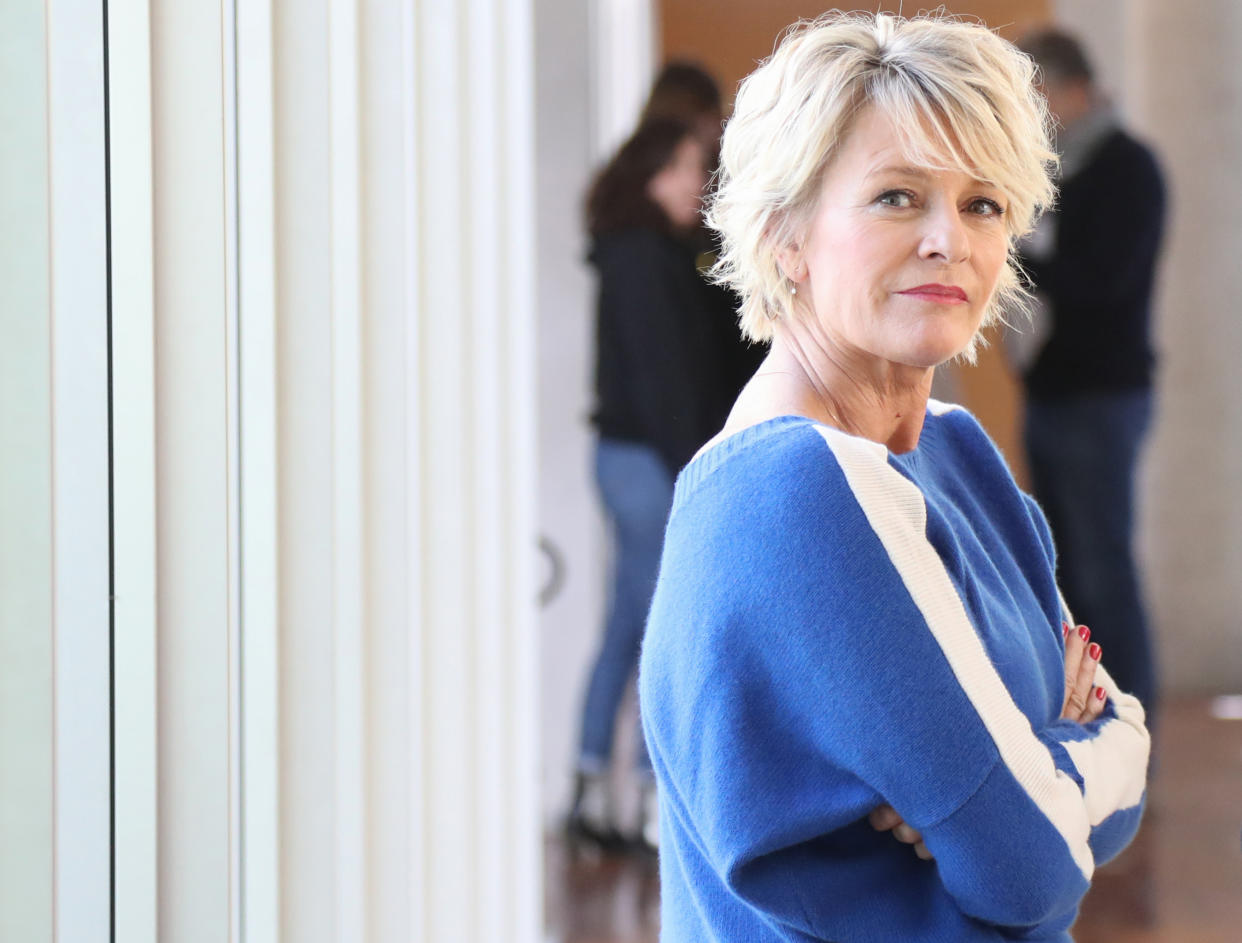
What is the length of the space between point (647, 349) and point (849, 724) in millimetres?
485

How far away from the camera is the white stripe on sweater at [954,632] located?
69 centimetres

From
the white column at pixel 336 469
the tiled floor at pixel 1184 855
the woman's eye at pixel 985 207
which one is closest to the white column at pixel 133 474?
the white column at pixel 336 469

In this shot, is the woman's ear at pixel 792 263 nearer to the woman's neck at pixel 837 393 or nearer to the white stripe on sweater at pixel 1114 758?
the woman's neck at pixel 837 393

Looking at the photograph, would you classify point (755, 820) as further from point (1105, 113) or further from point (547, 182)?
point (547, 182)

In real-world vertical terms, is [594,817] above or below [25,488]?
below

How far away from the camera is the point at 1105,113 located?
40.1 inches

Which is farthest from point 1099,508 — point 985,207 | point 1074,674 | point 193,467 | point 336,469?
point 193,467

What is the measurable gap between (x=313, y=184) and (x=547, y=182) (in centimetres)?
99

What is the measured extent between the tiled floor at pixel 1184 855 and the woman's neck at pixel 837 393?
1.14 ft

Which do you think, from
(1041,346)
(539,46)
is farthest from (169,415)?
(539,46)

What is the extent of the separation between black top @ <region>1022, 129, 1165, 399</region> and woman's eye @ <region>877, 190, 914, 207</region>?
0.74 ft

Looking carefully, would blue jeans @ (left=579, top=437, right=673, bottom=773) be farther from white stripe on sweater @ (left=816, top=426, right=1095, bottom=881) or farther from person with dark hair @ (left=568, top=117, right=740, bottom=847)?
white stripe on sweater @ (left=816, top=426, right=1095, bottom=881)

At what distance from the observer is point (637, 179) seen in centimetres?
110

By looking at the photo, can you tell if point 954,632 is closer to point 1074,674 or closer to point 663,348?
point 1074,674
